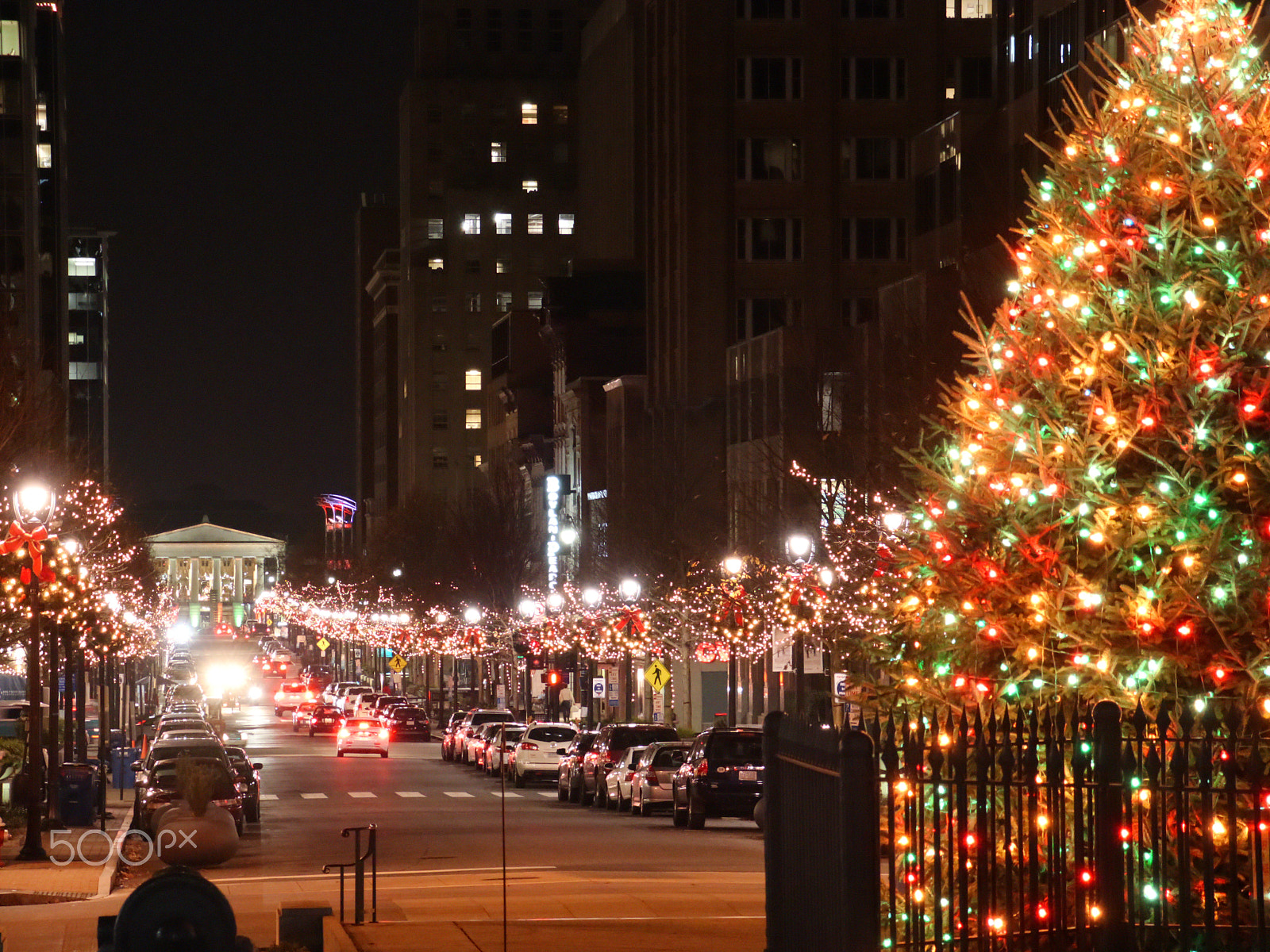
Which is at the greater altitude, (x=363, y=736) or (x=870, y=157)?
(x=870, y=157)

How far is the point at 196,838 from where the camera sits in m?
29.3

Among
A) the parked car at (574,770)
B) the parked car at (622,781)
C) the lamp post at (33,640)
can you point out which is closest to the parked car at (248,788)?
the lamp post at (33,640)

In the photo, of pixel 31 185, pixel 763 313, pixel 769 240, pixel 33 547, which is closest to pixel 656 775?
pixel 33 547

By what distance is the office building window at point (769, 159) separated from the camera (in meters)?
84.8

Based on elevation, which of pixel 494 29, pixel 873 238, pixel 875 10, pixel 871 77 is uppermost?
pixel 494 29

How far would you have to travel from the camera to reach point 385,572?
126 m

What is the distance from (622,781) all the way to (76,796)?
1043cm

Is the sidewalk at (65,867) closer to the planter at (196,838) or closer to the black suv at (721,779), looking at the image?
the planter at (196,838)

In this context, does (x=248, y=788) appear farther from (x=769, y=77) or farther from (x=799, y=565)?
(x=769, y=77)

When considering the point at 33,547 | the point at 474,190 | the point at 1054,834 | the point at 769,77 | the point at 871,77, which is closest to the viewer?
the point at 1054,834

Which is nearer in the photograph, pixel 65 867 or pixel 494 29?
pixel 65 867

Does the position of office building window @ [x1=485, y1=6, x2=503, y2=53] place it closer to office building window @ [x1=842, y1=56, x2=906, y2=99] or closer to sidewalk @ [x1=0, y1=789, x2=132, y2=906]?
office building window @ [x1=842, y1=56, x2=906, y2=99]

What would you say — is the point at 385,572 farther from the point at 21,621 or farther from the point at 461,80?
the point at 21,621

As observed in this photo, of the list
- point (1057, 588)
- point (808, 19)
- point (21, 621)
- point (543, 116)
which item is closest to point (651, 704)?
point (808, 19)
